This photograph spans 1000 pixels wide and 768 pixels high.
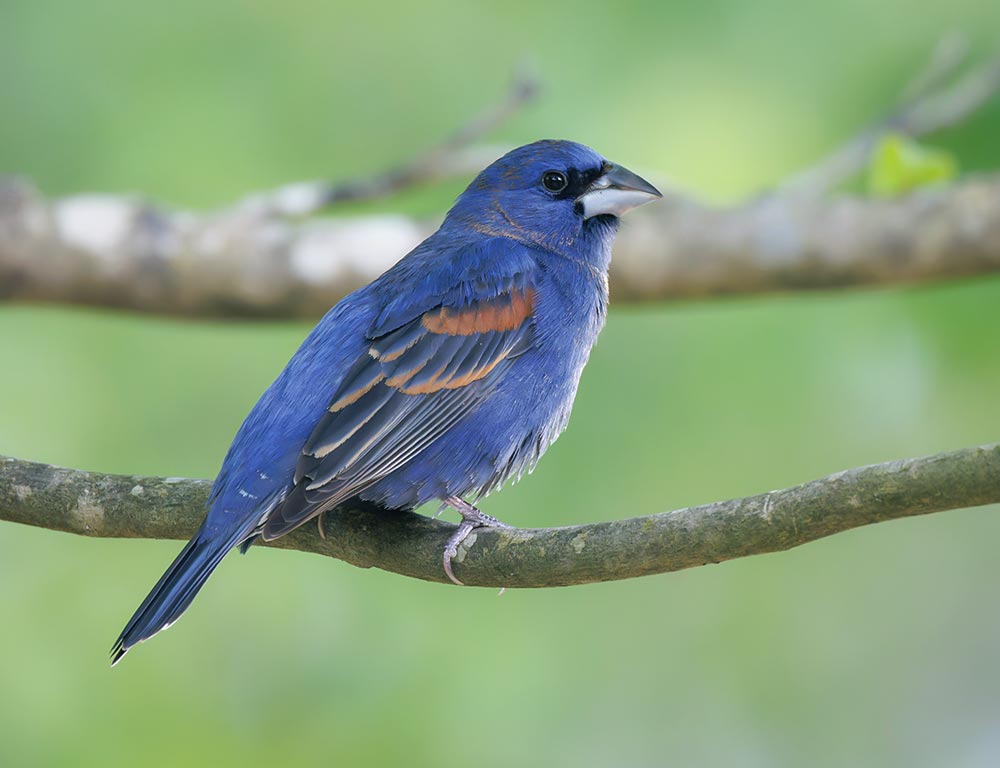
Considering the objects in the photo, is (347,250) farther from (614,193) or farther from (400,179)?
(614,193)

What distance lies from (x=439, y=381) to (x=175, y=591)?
1085mm

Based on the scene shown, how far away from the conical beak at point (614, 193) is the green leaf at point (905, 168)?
1705mm

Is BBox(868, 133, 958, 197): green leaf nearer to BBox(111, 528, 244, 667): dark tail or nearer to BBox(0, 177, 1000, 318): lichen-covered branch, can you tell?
BBox(0, 177, 1000, 318): lichen-covered branch

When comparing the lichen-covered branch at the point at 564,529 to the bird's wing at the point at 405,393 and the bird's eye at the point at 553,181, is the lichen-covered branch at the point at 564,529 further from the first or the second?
the bird's eye at the point at 553,181

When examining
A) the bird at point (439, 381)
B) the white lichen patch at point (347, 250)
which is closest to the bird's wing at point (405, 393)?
the bird at point (439, 381)

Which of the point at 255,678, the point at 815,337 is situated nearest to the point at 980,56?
the point at 815,337

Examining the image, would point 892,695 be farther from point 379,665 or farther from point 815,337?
point 379,665

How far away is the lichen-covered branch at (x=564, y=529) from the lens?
2822 mm

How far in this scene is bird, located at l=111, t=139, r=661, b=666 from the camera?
374 cm

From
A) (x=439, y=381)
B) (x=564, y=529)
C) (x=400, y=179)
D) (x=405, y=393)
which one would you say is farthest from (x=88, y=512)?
(x=400, y=179)

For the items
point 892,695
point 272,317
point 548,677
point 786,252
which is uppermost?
point 786,252

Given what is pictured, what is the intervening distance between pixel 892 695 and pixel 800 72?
3.81m

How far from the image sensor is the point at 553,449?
23.8 ft

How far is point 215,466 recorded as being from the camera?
7.27 m
